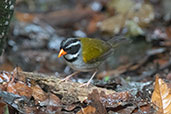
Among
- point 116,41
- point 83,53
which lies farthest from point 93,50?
point 116,41

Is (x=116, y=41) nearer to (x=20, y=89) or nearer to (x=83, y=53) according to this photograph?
(x=83, y=53)

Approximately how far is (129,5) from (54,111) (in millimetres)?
6769

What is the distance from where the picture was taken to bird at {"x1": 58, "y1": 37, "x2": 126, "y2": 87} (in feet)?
16.9

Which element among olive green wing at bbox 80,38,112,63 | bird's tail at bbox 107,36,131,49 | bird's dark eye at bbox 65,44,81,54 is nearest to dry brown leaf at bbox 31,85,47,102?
bird's dark eye at bbox 65,44,81,54

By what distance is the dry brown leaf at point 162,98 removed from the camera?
4.18 metres

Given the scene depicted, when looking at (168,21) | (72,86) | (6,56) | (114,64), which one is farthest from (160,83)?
(168,21)

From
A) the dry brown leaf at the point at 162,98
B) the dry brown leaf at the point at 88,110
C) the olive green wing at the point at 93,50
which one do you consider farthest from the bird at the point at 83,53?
the dry brown leaf at the point at 162,98

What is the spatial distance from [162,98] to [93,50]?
1828 millimetres

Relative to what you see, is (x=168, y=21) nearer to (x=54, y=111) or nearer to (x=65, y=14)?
(x=65, y=14)

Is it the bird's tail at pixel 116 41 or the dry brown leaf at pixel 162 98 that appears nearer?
the dry brown leaf at pixel 162 98

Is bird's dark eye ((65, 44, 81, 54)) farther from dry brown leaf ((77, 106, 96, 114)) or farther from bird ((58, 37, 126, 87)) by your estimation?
dry brown leaf ((77, 106, 96, 114))

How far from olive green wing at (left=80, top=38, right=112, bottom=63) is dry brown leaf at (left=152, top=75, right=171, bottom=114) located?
1.51 meters

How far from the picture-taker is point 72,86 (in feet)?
15.5

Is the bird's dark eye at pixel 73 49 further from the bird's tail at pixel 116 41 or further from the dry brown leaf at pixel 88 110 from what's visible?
the dry brown leaf at pixel 88 110
